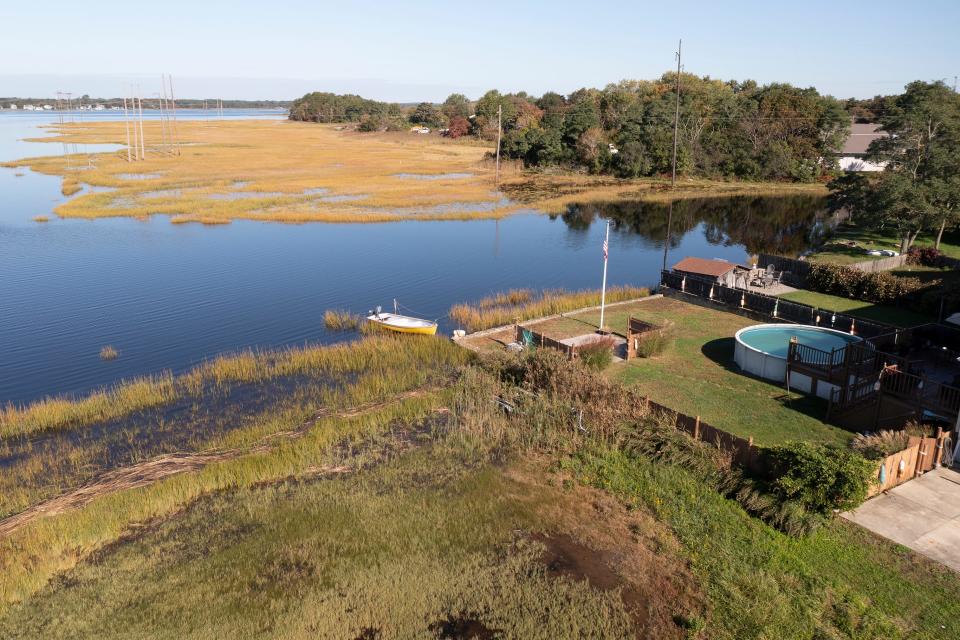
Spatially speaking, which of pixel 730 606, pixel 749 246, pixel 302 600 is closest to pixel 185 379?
pixel 302 600

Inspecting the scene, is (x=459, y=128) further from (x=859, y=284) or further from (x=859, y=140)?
(x=859, y=284)

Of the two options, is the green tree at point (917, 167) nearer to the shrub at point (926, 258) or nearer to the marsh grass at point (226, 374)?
the shrub at point (926, 258)

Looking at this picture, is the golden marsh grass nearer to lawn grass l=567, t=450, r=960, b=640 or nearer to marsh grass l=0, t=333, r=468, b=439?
marsh grass l=0, t=333, r=468, b=439

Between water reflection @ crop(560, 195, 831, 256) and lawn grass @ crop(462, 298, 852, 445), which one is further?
water reflection @ crop(560, 195, 831, 256)

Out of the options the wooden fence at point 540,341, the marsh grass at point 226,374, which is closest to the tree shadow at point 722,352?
the wooden fence at point 540,341

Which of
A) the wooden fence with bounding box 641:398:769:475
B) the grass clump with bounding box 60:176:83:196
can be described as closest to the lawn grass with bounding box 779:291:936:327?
the wooden fence with bounding box 641:398:769:475
